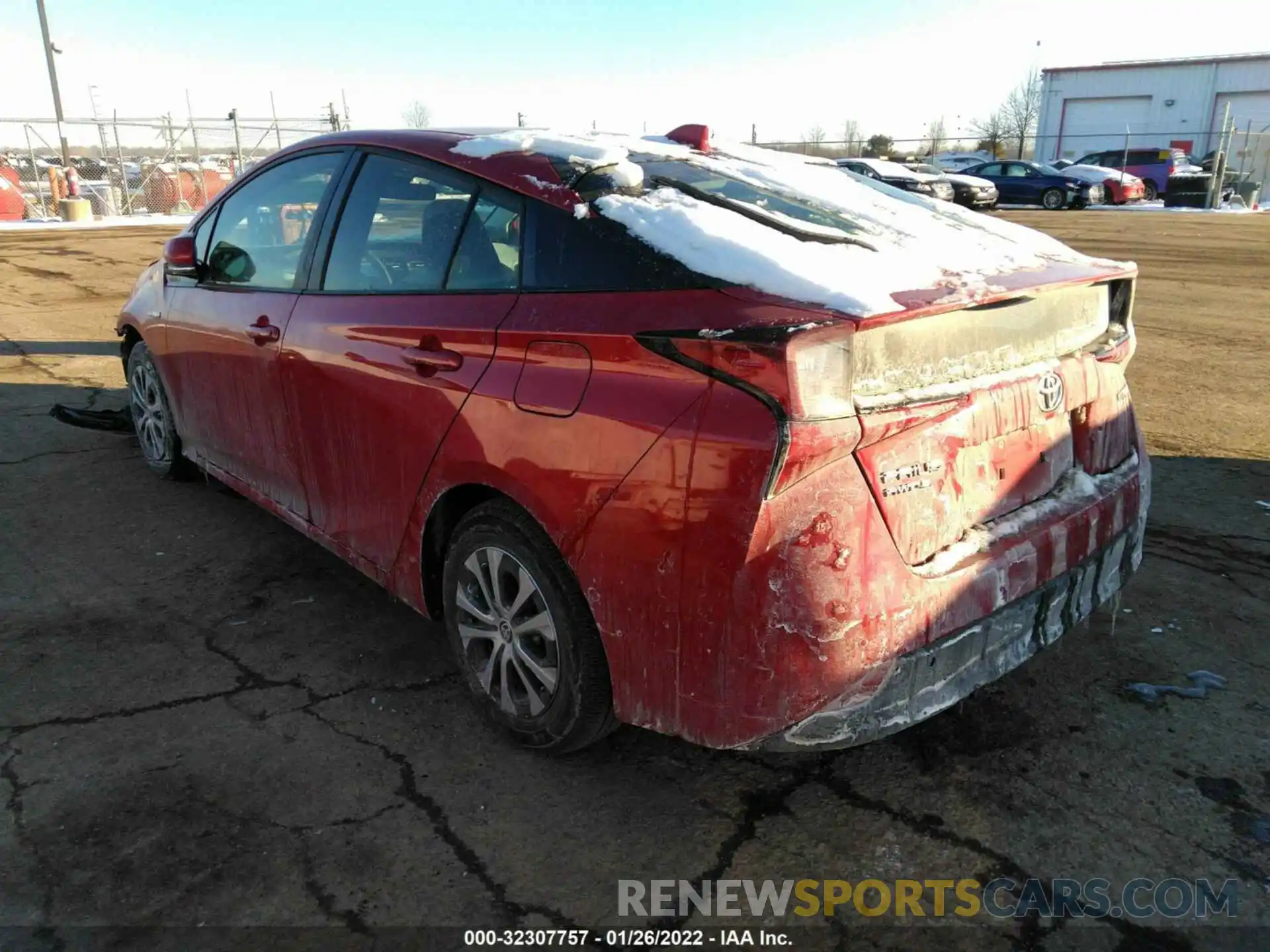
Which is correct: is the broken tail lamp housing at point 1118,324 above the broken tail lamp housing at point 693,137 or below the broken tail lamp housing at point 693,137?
below

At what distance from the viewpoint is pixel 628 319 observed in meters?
2.12

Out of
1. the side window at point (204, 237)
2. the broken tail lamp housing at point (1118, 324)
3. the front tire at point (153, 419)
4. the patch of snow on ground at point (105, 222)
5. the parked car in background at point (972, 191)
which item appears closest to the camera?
the broken tail lamp housing at point (1118, 324)

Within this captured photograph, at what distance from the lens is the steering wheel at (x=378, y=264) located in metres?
2.91

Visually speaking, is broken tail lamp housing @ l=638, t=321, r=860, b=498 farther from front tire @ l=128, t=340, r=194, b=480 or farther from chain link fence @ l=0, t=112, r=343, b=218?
chain link fence @ l=0, t=112, r=343, b=218

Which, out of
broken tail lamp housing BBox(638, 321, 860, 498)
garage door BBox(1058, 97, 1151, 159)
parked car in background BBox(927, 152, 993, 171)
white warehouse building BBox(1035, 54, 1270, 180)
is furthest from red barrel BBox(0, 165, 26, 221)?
garage door BBox(1058, 97, 1151, 159)

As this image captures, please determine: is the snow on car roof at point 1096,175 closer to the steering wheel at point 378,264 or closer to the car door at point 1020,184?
the car door at point 1020,184

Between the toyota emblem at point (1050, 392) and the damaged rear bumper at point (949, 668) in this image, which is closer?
the damaged rear bumper at point (949, 668)

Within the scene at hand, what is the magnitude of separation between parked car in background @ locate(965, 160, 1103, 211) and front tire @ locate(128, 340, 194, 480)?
2586cm

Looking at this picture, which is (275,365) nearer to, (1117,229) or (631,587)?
(631,587)

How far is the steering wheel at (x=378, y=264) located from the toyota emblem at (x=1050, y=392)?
1.90 meters

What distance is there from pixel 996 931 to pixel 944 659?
0.59 m

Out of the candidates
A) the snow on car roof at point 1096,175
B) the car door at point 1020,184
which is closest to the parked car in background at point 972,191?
the car door at point 1020,184

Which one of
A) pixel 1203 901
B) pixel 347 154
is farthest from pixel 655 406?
pixel 347 154

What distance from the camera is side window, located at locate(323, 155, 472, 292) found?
8.97 feet
